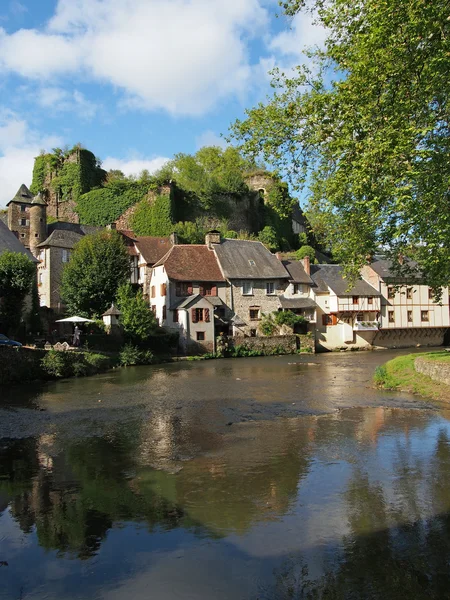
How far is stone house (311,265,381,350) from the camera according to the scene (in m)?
46.0

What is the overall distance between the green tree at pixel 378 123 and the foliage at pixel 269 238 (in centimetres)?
3843

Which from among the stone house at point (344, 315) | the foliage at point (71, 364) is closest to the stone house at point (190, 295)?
the stone house at point (344, 315)

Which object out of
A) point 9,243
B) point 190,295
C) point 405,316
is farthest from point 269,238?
point 9,243

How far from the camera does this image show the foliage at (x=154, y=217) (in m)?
54.2

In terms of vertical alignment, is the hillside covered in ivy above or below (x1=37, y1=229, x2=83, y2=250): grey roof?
above

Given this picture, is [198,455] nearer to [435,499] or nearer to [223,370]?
[435,499]

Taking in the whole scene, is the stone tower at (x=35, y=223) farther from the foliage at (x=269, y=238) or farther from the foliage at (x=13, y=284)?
the foliage at (x=269, y=238)

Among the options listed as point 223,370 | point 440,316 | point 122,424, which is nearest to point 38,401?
point 122,424

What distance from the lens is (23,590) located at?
18.3ft

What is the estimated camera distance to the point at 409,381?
1880cm

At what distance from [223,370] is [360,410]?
15.0m

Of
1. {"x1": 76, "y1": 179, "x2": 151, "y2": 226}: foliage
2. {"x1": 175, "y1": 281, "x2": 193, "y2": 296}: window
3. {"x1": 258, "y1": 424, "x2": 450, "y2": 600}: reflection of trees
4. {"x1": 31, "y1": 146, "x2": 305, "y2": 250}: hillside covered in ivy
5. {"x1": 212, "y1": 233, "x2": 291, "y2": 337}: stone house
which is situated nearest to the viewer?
{"x1": 258, "y1": 424, "x2": 450, "y2": 600}: reflection of trees

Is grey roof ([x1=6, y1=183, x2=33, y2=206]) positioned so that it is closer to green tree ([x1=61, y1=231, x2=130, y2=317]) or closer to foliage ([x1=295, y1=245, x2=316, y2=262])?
green tree ([x1=61, y1=231, x2=130, y2=317])

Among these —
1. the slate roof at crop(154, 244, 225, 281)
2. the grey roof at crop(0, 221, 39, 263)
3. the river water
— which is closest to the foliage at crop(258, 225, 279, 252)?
the slate roof at crop(154, 244, 225, 281)
